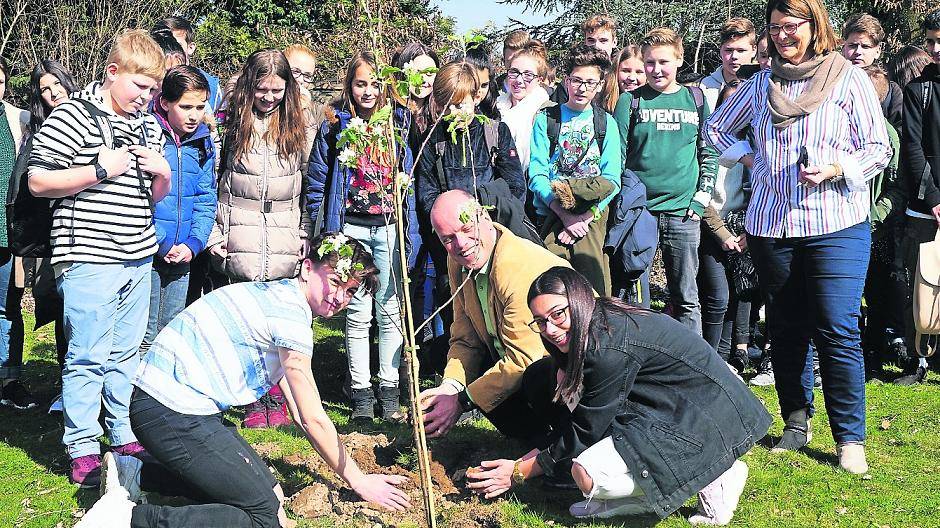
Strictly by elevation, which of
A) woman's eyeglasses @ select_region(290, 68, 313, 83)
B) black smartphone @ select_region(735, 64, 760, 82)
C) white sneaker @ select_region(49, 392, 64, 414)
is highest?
black smartphone @ select_region(735, 64, 760, 82)

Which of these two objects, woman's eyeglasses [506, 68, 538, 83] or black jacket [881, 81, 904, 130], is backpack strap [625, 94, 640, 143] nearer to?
woman's eyeglasses [506, 68, 538, 83]

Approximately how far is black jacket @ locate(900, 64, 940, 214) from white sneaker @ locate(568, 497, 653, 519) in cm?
315

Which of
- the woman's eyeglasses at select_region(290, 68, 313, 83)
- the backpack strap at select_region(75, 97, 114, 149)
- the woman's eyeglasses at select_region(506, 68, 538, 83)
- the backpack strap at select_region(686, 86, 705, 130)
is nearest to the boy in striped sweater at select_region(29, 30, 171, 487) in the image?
the backpack strap at select_region(75, 97, 114, 149)

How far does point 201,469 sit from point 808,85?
3.39 metres

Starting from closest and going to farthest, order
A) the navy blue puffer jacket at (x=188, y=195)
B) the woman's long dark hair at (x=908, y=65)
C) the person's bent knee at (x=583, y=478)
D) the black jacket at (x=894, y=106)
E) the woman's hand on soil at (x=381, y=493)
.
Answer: the person's bent knee at (x=583, y=478)
the woman's hand on soil at (x=381, y=493)
the navy blue puffer jacket at (x=188, y=195)
the black jacket at (x=894, y=106)
the woman's long dark hair at (x=908, y=65)

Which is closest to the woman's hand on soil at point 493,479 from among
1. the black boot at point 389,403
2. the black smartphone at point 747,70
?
the black boot at point 389,403

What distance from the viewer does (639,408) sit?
437 centimetres

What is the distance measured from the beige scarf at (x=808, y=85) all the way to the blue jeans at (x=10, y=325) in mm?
4744

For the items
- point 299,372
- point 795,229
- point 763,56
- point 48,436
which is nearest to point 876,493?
point 795,229

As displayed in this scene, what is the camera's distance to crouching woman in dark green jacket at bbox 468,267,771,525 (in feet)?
13.6

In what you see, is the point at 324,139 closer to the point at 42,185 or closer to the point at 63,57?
the point at 42,185

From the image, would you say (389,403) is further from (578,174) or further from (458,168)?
(578,174)

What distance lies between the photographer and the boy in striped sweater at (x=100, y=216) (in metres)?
4.75

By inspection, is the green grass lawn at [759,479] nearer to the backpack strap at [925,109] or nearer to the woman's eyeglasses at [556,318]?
the woman's eyeglasses at [556,318]
